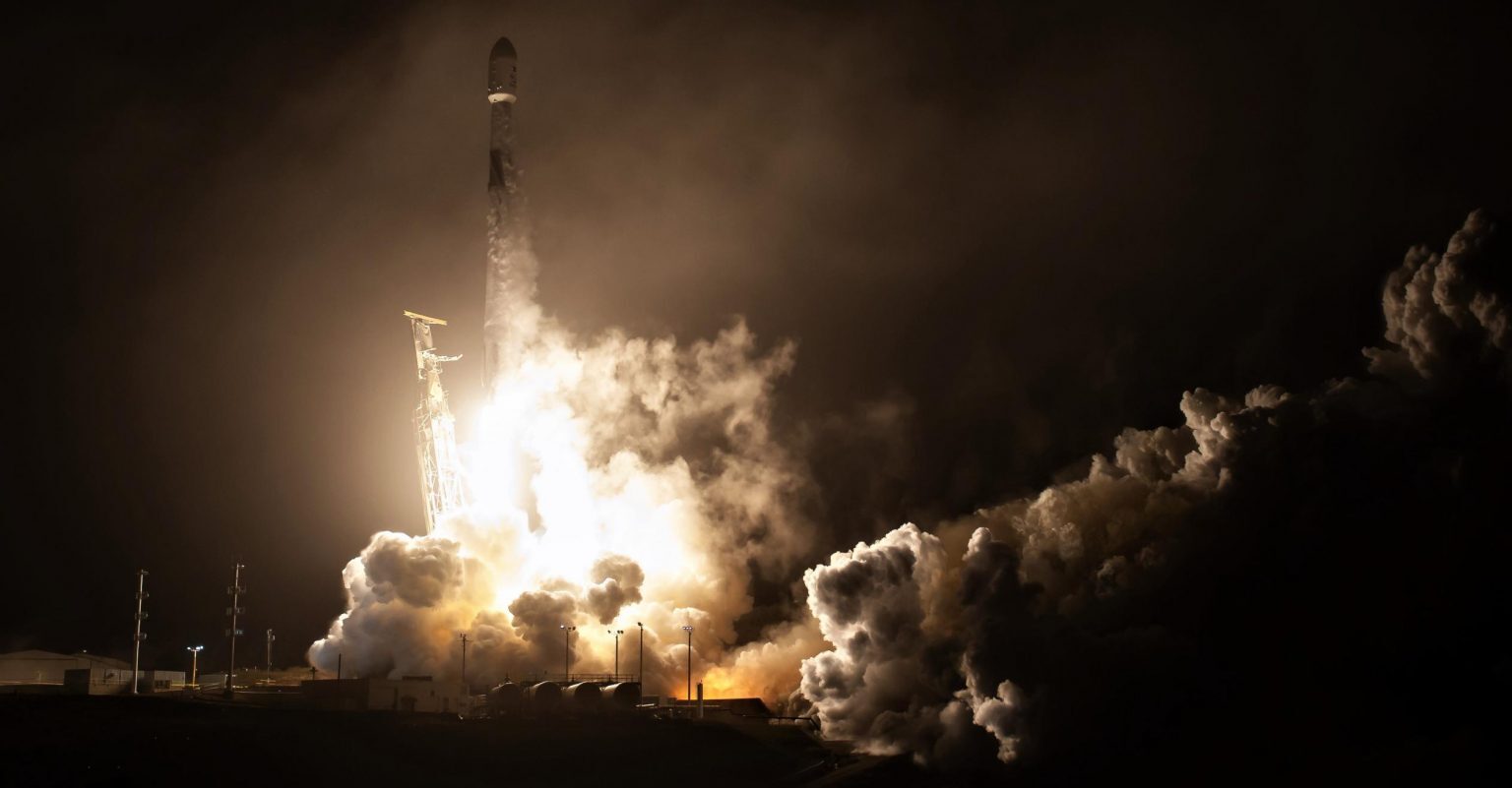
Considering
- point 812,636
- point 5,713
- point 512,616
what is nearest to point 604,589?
point 512,616

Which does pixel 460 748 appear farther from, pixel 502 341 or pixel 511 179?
pixel 511 179

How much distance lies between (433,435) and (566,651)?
76.4 feet

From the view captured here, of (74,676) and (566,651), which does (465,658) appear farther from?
(74,676)

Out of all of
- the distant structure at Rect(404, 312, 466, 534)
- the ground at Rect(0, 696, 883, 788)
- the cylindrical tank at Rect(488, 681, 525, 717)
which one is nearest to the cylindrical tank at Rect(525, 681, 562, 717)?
the cylindrical tank at Rect(488, 681, 525, 717)

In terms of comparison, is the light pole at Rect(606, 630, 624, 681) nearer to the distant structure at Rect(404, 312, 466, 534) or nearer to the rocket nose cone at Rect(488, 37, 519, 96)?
the distant structure at Rect(404, 312, 466, 534)

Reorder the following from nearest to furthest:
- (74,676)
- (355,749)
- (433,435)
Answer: (355,749) → (74,676) → (433,435)

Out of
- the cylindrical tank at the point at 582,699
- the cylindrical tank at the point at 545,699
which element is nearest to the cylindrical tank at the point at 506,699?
the cylindrical tank at the point at 545,699

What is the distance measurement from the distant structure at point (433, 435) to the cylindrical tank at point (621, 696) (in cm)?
2440

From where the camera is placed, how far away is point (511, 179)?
100125 mm

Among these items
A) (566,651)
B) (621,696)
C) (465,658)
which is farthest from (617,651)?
(465,658)


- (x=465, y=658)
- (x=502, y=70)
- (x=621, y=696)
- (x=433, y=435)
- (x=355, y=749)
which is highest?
(x=502, y=70)

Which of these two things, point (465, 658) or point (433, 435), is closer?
point (465, 658)

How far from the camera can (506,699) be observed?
92.2 m

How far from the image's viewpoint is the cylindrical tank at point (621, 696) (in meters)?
89.9
